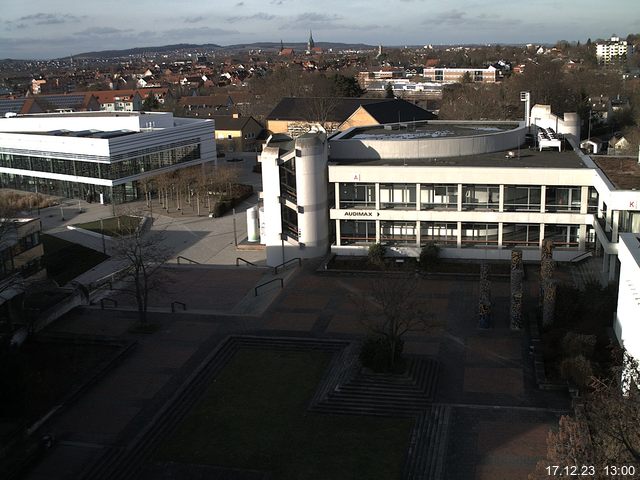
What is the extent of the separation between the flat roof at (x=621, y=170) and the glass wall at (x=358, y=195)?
11.8m

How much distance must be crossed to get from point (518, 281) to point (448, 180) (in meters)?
10.3

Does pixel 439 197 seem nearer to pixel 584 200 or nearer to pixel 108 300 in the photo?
pixel 584 200

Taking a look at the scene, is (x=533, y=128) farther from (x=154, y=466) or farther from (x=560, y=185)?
(x=154, y=466)

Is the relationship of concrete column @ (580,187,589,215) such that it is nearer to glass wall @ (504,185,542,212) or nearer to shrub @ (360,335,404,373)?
glass wall @ (504,185,542,212)

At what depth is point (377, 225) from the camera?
3878 cm

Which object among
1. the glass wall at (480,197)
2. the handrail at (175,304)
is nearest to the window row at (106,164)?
the handrail at (175,304)

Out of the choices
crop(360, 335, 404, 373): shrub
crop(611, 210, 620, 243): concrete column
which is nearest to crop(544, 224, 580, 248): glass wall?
crop(611, 210, 620, 243): concrete column

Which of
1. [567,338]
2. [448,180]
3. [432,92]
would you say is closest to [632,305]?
[567,338]

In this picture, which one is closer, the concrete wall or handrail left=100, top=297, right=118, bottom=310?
handrail left=100, top=297, right=118, bottom=310

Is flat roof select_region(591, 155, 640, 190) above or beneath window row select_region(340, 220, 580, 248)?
above

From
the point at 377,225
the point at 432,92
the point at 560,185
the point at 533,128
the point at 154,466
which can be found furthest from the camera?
the point at 432,92

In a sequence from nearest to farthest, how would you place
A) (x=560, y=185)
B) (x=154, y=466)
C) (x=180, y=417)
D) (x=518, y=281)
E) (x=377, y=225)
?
1. (x=154, y=466)
2. (x=180, y=417)
3. (x=518, y=281)
4. (x=560, y=185)
5. (x=377, y=225)

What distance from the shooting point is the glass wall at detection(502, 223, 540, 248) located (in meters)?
37.3

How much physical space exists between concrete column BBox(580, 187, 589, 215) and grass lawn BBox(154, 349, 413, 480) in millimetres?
18356
